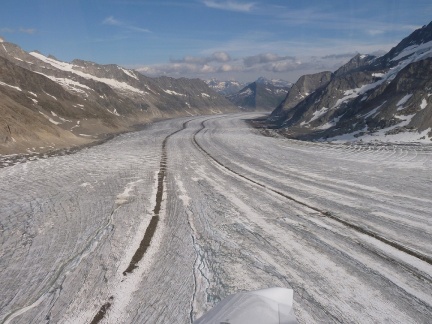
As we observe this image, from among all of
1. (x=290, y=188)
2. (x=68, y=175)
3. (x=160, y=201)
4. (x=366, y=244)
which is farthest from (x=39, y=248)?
(x=68, y=175)

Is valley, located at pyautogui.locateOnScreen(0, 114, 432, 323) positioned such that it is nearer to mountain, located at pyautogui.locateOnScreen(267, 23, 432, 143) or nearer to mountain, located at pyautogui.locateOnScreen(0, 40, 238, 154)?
mountain, located at pyautogui.locateOnScreen(0, 40, 238, 154)

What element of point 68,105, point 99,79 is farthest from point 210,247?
point 99,79

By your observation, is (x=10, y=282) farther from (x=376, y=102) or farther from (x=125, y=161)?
(x=376, y=102)

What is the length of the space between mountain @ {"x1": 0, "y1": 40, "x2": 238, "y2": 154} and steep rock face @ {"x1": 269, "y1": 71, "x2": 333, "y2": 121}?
1558 inches

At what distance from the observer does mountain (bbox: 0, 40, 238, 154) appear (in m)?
30.2

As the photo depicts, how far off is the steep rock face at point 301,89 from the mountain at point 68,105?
39.6 m

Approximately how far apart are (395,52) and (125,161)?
8227 centimetres

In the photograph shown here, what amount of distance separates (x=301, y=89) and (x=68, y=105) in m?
97.2

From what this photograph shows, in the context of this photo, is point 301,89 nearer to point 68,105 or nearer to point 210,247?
point 68,105

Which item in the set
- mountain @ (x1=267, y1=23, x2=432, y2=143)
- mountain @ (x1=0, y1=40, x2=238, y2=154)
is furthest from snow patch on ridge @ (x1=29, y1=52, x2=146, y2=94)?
mountain @ (x1=267, y1=23, x2=432, y2=143)

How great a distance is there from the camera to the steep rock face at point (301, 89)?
11804 centimetres

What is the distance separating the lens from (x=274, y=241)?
280 inches

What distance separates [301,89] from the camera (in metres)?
133

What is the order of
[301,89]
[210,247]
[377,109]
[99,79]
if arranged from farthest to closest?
[99,79], [301,89], [377,109], [210,247]
